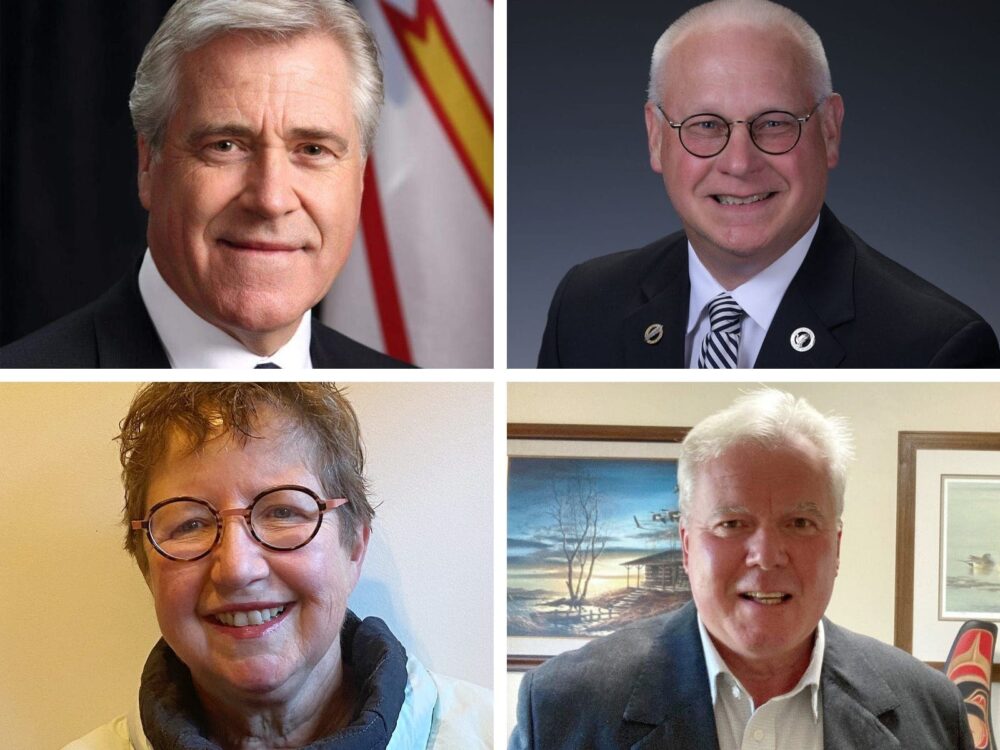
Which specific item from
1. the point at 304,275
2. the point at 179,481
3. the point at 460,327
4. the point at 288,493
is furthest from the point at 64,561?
the point at 460,327

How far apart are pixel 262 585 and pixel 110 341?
1.32ft

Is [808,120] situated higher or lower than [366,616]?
higher

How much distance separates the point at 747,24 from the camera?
1.74 metres

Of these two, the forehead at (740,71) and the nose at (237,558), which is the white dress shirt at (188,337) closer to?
the nose at (237,558)

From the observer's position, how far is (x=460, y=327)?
6.04ft

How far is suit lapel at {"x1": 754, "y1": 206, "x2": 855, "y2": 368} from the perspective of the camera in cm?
175

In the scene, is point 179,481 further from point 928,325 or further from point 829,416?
point 928,325

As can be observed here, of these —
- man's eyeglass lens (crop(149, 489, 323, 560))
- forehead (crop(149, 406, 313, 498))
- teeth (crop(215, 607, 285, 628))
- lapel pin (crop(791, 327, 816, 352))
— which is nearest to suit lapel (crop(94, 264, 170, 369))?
forehead (crop(149, 406, 313, 498))

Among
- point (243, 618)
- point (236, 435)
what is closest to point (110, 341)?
point (236, 435)

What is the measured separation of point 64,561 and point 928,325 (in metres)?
1.24

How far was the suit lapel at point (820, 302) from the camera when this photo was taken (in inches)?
68.8

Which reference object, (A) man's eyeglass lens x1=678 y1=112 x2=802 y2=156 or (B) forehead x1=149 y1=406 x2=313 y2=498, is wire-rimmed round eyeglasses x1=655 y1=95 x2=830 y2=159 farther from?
(B) forehead x1=149 y1=406 x2=313 y2=498

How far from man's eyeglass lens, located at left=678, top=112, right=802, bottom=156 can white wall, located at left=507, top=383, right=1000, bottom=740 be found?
32 centimetres

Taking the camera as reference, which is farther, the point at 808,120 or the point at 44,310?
the point at 44,310
